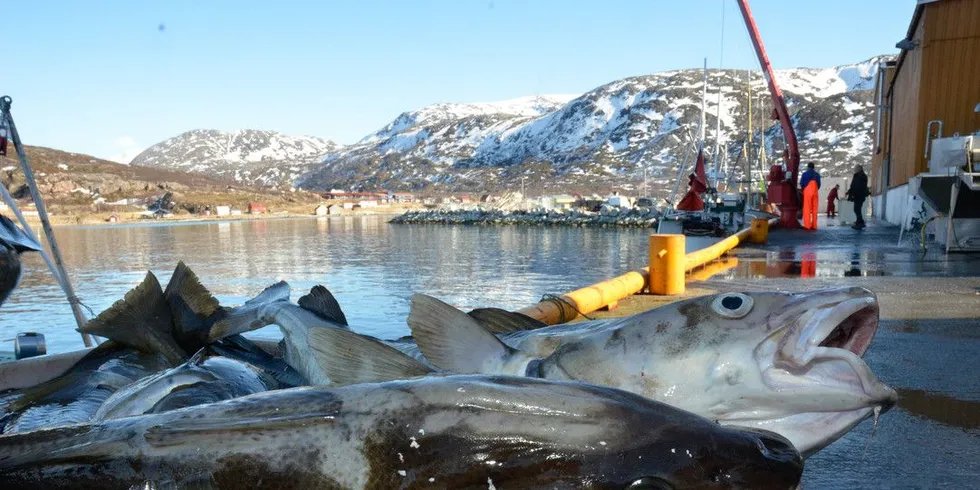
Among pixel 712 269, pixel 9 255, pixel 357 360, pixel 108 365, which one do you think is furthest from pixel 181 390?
pixel 712 269

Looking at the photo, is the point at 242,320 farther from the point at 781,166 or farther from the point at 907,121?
the point at 781,166

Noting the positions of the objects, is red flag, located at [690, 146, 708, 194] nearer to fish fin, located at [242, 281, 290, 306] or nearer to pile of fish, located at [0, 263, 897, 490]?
fish fin, located at [242, 281, 290, 306]

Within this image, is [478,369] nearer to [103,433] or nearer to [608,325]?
[608,325]

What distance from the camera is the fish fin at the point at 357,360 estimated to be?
2.29m

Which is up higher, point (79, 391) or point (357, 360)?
point (357, 360)

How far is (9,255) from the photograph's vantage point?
4.75 meters

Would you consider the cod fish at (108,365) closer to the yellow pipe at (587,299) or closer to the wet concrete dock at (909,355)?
the yellow pipe at (587,299)

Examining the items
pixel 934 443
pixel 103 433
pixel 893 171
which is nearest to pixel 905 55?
pixel 893 171

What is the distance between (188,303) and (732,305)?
11.9ft

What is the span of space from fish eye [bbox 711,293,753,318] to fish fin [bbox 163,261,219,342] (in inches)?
133

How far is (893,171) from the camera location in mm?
27656

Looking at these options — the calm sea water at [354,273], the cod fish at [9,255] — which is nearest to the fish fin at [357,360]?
the cod fish at [9,255]

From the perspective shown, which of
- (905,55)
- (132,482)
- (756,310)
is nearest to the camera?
(132,482)

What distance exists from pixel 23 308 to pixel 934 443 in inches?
623
